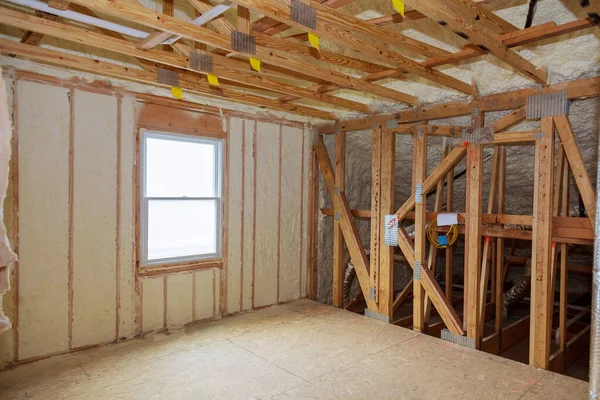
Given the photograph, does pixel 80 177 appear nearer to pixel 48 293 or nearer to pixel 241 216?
pixel 48 293

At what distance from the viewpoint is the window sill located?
3881 mm

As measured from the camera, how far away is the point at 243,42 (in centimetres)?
250

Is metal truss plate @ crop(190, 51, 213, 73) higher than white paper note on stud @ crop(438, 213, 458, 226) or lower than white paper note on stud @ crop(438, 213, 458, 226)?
higher

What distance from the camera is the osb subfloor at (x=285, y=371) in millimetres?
2775

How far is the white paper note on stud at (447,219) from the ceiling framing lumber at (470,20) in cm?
154

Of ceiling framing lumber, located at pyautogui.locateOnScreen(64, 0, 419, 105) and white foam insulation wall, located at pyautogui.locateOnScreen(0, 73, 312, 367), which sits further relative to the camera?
white foam insulation wall, located at pyautogui.locateOnScreen(0, 73, 312, 367)

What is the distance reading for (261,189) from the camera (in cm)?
471

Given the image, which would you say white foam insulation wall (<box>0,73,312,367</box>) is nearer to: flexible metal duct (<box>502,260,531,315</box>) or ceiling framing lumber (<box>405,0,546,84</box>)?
ceiling framing lumber (<box>405,0,546,84</box>)

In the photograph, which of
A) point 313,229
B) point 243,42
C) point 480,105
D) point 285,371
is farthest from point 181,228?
point 480,105

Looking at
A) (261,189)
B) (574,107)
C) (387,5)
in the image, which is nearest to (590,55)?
(574,107)

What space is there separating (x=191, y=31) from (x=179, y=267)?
2.50 meters

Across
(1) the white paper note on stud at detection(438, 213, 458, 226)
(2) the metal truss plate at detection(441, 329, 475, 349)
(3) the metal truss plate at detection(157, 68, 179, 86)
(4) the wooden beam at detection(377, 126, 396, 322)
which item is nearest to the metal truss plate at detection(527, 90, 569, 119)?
(1) the white paper note on stud at detection(438, 213, 458, 226)

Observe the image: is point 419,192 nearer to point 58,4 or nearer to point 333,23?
point 333,23

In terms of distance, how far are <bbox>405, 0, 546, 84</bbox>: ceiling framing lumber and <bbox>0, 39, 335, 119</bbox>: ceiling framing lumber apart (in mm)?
2177
